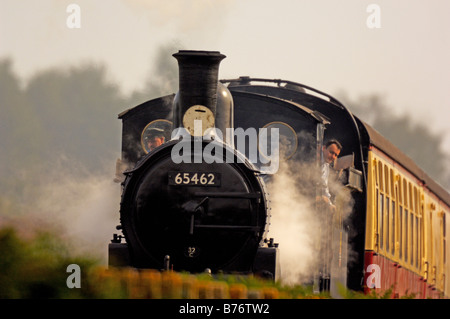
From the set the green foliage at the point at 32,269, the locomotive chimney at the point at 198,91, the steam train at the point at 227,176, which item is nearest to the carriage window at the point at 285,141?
the steam train at the point at 227,176

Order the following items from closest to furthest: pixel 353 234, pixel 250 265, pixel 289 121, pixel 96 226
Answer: pixel 250 265, pixel 289 121, pixel 96 226, pixel 353 234

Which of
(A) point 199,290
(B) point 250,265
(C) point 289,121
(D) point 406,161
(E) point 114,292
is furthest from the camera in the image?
(D) point 406,161

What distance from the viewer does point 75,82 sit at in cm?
1052

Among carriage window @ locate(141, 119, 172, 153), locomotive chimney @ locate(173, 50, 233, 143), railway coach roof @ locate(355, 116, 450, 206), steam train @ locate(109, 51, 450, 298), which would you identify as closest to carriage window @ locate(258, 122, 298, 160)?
steam train @ locate(109, 51, 450, 298)

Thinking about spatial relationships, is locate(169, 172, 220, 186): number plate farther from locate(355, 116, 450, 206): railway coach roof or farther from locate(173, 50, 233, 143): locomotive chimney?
locate(355, 116, 450, 206): railway coach roof

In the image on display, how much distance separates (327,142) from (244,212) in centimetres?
225

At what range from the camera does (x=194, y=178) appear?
9570 millimetres

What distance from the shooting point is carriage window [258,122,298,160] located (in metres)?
10.3

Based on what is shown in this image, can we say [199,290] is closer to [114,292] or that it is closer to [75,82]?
[114,292]

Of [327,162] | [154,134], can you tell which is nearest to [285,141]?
[327,162]

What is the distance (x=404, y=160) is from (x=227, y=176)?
5.80 m

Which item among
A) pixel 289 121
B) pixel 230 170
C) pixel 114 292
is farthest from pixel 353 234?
pixel 114 292

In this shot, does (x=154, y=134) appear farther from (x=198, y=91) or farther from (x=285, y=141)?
(x=285, y=141)
